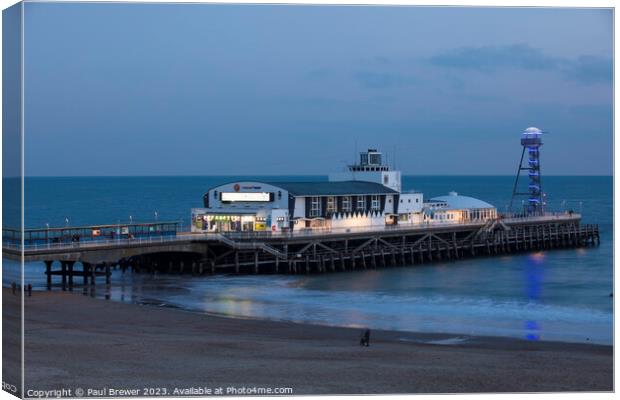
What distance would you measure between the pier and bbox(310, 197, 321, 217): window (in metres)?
1.58

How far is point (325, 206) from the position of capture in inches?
2186

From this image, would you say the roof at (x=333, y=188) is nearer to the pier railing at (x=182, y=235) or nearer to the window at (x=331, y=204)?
the window at (x=331, y=204)

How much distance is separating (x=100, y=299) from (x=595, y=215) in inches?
2891

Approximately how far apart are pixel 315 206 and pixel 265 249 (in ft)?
21.0

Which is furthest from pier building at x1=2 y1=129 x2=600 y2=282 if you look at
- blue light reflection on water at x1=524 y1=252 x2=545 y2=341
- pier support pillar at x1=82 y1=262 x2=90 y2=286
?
blue light reflection on water at x1=524 y1=252 x2=545 y2=341

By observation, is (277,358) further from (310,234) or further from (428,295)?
(310,234)

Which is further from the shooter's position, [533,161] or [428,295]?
[533,161]

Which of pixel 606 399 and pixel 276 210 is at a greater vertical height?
pixel 276 210

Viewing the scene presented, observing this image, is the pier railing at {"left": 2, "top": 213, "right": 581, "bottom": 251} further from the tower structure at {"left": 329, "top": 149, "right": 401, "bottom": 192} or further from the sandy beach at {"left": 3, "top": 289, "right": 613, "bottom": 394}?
the sandy beach at {"left": 3, "top": 289, "right": 613, "bottom": 394}

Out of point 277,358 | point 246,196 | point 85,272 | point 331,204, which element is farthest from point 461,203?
point 277,358

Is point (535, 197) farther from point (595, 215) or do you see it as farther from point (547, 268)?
point (595, 215)

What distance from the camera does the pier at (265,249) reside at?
42.8 metres

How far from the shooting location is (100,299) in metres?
37.4

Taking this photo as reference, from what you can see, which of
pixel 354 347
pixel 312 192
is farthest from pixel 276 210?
pixel 354 347
